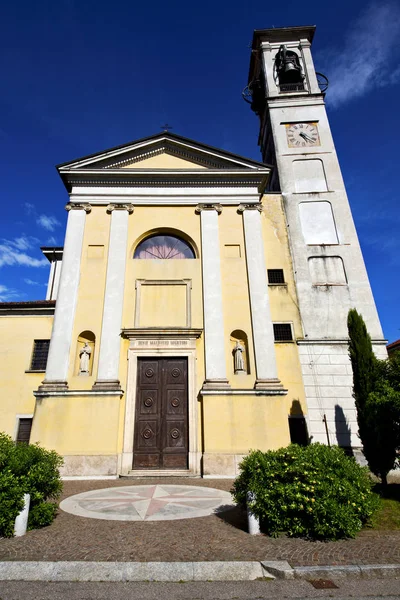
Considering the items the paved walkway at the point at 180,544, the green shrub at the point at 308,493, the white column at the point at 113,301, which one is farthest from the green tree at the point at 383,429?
the white column at the point at 113,301

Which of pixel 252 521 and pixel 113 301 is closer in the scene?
pixel 252 521

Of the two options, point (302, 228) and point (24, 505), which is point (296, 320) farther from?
point (24, 505)

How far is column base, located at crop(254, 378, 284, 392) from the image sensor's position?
1141 cm

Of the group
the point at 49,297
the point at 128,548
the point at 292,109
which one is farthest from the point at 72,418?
the point at 292,109

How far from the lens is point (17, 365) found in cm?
1377

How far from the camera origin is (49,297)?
20.5 metres

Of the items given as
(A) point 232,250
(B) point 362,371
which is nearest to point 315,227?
(A) point 232,250

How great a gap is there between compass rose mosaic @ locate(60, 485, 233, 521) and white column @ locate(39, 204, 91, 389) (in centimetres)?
446

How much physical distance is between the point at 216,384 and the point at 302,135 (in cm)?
1401

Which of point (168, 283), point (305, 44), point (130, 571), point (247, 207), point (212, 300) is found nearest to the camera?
point (130, 571)

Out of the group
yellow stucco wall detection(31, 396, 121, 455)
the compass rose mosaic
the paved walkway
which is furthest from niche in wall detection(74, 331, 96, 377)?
the paved walkway

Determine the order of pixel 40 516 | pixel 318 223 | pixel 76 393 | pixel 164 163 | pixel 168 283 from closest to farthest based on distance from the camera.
→ pixel 40 516 < pixel 76 393 < pixel 168 283 < pixel 164 163 < pixel 318 223

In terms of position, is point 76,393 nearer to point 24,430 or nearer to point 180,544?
point 24,430

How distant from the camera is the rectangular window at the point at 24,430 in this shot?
12950mm
